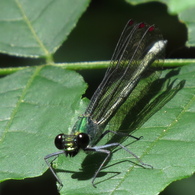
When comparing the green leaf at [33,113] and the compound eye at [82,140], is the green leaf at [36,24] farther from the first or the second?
the compound eye at [82,140]

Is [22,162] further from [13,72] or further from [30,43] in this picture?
[30,43]

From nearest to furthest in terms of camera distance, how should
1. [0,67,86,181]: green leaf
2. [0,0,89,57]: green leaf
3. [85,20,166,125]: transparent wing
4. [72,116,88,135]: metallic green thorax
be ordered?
[0,67,86,181]: green leaf
[72,116,88,135]: metallic green thorax
[85,20,166,125]: transparent wing
[0,0,89,57]: green leaf

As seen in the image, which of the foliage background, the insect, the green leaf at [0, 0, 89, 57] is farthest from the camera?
the foliage background

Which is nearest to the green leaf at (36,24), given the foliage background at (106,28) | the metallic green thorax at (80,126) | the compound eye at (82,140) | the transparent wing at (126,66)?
the transparent wing at (126,66)

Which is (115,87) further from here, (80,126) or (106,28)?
(106,28)

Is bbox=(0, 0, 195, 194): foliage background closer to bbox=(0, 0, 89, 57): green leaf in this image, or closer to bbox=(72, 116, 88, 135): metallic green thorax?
bbox=(0, 0, 89, 57): green leaf

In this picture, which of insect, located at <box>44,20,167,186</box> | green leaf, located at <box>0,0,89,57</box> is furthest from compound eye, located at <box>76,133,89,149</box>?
green leaf, located at <box>0,0,89,57</box>

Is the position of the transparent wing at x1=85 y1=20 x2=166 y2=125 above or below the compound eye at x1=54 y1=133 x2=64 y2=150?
above
